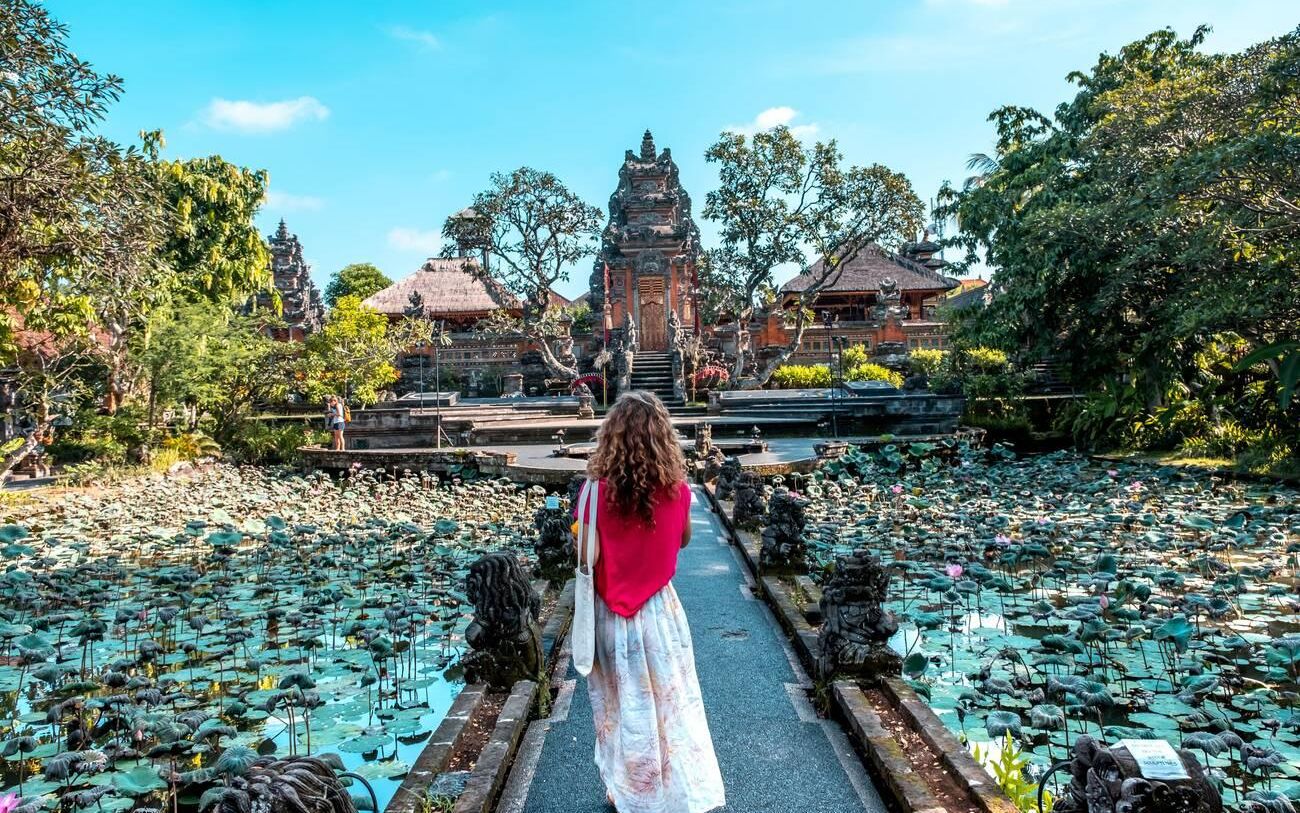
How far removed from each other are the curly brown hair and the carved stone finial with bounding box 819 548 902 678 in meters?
1.62

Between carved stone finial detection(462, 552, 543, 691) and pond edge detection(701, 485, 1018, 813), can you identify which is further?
carved stone finial detection(462, 552, 543, 691)

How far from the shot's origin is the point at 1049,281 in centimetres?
1520

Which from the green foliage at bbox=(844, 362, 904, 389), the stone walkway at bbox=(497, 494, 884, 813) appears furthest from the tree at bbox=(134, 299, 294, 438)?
the green foliage at bbox=(844, 362, 904, 389)

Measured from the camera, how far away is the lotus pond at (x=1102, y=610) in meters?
3.74

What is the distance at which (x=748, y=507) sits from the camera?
8.58 m

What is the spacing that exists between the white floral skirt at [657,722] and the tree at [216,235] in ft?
65.5

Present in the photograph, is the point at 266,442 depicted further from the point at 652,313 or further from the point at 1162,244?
the point at 1162,244

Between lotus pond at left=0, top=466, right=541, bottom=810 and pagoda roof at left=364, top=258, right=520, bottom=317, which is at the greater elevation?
pagoda roof at left=364, top=258, right=520, bottom=317

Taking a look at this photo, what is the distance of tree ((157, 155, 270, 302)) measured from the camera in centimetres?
2027

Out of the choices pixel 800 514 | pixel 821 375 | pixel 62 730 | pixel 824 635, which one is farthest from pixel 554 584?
pixel 821 375

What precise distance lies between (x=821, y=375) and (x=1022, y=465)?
1115 cm

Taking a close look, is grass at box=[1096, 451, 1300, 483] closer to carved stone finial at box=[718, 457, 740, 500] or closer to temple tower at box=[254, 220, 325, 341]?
carved stone finial at box=[718, 457, 740, 500]

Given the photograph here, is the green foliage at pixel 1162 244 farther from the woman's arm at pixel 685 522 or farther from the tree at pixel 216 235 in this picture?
the tree at pixel 216 235

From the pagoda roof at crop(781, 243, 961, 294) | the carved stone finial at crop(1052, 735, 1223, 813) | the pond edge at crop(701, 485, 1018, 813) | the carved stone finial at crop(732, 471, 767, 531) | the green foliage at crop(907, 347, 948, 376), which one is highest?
the pagoda roof at crop(781, 243, 961, 294)
